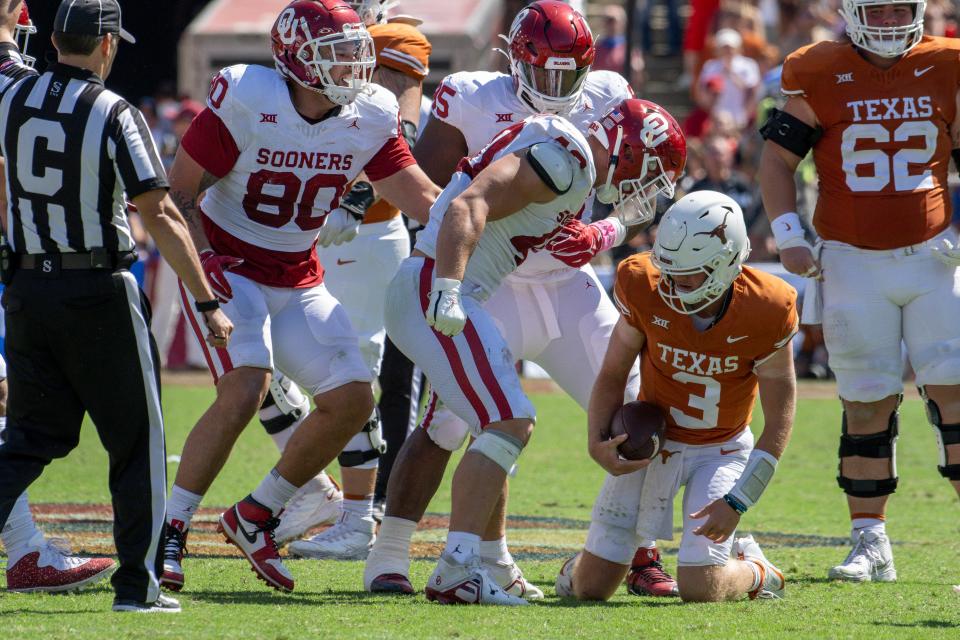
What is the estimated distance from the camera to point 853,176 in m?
5.69

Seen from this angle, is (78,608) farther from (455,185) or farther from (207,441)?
(455,185)

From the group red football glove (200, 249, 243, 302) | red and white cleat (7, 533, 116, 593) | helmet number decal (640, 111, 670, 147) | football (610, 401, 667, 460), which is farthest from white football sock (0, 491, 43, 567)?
helmet number decal (640, 111, 670, 147)

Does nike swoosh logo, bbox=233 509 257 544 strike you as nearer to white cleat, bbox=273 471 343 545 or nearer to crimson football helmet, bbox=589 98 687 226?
white cleat, bbox=273 471 343 545

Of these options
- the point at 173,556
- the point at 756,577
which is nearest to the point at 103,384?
the point at 173,556

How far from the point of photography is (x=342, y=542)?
5.91m

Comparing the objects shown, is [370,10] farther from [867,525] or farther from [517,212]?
[867,525]

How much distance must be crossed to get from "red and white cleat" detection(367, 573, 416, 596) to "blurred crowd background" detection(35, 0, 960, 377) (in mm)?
5931

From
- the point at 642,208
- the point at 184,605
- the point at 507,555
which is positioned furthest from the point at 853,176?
the point at 184,605

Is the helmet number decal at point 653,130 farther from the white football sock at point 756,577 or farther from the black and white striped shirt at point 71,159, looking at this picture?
the black and white striped shirt at point 71,159

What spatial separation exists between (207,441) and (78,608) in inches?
32.6

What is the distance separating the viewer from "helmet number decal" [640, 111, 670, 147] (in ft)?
16.4

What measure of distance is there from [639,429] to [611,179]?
0.85 m

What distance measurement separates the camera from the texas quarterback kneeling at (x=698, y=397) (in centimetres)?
481

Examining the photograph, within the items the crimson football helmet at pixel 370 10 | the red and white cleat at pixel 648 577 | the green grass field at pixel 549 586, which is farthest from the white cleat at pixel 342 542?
the crimson football helmet at pixel 370 10
